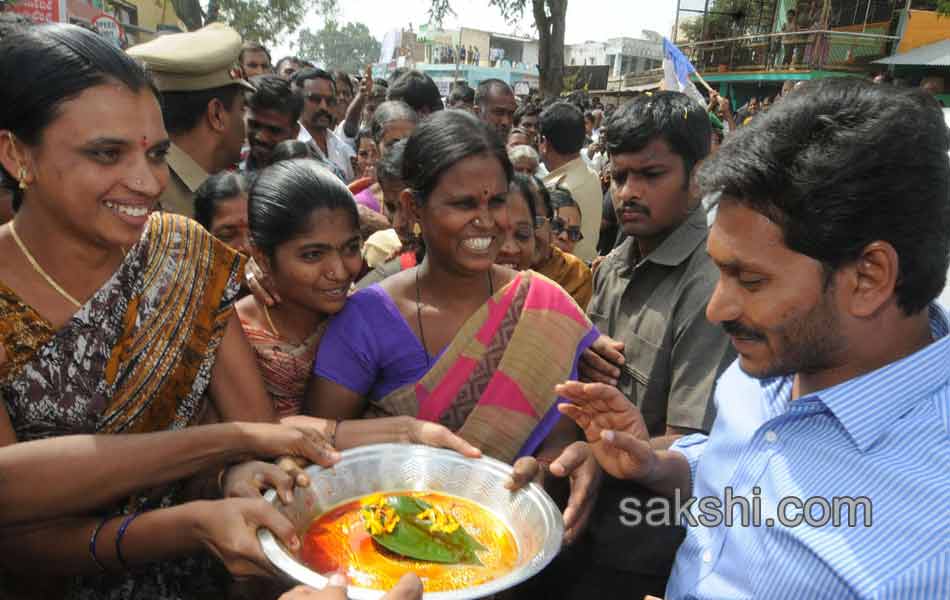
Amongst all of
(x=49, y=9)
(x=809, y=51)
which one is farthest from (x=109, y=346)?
(x=809, y=51)

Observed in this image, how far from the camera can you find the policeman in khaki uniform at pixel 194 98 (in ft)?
10.2

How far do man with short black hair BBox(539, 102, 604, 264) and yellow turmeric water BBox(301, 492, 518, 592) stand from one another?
3300mm

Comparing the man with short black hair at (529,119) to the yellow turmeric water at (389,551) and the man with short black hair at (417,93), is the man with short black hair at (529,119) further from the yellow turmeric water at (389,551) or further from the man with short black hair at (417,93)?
the yellow turmeric water at (389,551)

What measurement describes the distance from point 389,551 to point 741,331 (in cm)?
100

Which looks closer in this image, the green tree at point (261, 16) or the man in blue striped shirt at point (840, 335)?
the man in blue striped shirt at point (840, 335)

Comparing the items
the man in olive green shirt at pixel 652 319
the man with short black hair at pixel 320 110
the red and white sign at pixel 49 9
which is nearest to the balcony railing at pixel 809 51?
the man with short black hair at pixel 320 110

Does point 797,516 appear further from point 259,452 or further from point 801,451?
point 259,452

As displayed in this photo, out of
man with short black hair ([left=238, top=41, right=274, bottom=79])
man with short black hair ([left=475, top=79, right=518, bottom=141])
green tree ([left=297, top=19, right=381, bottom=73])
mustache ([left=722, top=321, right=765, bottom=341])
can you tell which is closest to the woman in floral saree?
mustache ([left=722, top=321, right=765, bottom=341])

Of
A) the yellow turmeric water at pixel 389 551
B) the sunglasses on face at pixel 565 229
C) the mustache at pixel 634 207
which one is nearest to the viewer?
the yellow turmeric water at pixel 389 551

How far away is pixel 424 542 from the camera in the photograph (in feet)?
5.00

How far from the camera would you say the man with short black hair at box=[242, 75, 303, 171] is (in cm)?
451

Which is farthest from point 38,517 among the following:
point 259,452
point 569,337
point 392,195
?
point 392,195

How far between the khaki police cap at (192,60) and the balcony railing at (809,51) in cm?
1995

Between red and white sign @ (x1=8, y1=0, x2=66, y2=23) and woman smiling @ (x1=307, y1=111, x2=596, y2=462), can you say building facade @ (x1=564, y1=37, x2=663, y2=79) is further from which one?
woman smiling @ (x1=307, y1=111, x2=596, y2=462)
